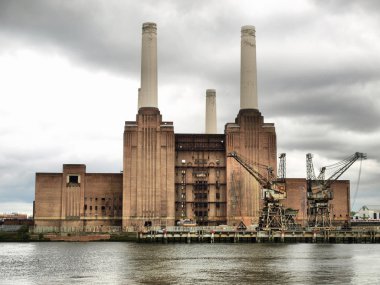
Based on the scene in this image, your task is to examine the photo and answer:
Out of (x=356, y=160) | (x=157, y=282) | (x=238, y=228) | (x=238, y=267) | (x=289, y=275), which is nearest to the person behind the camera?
Answer: (x=157, y=282)

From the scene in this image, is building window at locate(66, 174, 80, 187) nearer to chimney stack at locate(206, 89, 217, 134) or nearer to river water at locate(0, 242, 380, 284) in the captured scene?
chimney stack at locate(206, 89, 217, 134)

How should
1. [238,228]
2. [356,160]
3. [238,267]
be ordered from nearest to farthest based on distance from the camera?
[238,267] → [238,228] → [356,160]

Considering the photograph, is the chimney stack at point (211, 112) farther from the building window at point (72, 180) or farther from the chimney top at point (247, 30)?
the building window at point (72, 180)

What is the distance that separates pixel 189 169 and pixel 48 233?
30895 millimetres

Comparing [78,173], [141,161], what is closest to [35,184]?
[78,173]

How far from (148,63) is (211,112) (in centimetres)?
3137

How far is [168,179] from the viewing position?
143 meters

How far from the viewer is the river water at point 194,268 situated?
57.6 meters

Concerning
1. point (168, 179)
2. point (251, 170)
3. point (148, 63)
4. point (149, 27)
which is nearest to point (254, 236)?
point (251, 170)

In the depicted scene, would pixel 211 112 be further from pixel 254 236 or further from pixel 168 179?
pixel 254 236

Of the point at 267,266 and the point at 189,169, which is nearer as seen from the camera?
the point at 267,266

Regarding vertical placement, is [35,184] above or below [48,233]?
above

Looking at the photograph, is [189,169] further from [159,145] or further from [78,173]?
[78,173]

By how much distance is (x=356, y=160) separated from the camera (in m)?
141
